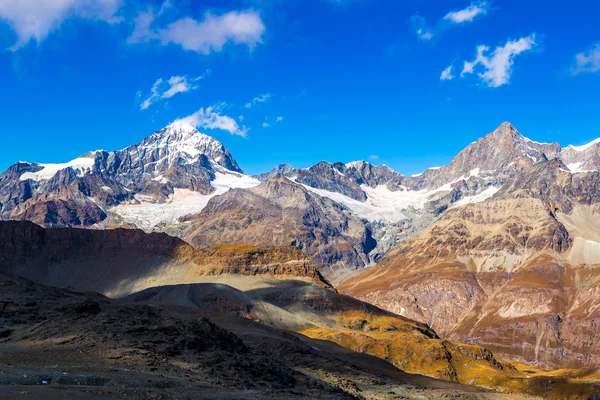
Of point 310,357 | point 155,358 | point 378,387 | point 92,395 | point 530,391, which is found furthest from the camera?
point 530,391

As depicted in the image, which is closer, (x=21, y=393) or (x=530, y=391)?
(x=21, y=393)

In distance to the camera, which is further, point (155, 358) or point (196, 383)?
point (155, 358)

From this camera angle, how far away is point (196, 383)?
57.2 meters

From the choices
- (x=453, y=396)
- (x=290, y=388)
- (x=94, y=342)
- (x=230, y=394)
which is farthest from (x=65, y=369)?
(x=453, y=396)

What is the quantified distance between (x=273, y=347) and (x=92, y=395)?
198ft

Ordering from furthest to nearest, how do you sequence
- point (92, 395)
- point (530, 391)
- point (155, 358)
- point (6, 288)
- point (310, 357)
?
point (530, 391) → point (6, 288) → point (310, 357) → point (155, 358) → point (92, 395)

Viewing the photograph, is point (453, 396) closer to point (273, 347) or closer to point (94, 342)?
point (273, 347)

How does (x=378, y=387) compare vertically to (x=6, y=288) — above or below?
below

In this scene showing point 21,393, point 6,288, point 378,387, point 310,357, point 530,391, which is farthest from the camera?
point 530,391

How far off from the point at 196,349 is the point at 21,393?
106 ft

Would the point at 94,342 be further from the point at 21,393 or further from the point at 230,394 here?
the point at 21,393

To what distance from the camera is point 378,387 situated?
279 ft

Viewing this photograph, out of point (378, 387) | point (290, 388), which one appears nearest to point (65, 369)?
point (290, 388)

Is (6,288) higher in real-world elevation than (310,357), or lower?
higher
